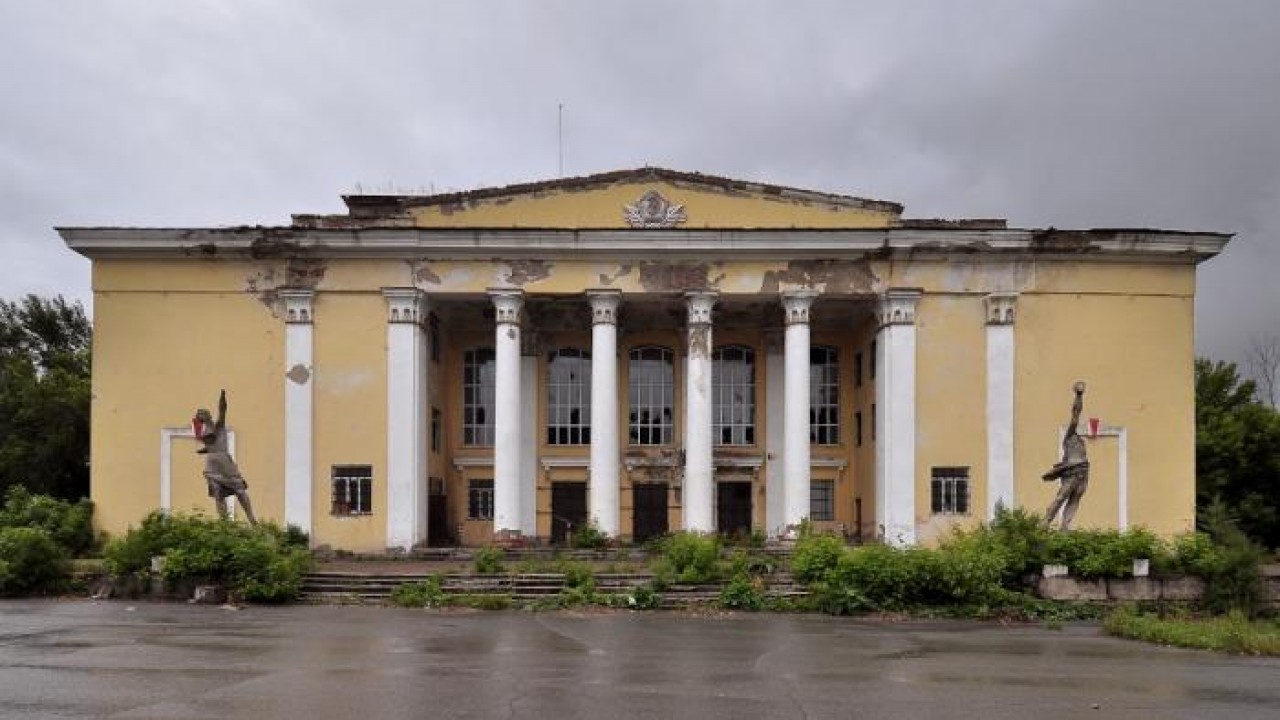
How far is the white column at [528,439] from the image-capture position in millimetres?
28141

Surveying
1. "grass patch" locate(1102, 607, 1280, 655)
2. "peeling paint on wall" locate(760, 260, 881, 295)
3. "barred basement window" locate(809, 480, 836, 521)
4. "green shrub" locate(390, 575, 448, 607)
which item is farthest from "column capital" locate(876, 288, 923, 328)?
"green shrub" locate(390, 575, 448, 607)

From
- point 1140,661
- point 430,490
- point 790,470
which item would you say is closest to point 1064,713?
point 1140,661

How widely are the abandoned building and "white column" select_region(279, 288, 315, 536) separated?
0.17 feet

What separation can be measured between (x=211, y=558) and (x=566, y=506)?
485 inches

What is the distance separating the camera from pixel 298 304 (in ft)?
82.6

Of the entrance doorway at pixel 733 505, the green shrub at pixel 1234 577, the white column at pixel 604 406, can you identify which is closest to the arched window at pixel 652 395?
the entrance doorway at pixel 733 505

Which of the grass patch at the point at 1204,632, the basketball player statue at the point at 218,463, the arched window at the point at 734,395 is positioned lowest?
the grass patch at the point at 1204,632

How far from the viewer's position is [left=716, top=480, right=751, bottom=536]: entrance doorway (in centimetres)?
2883

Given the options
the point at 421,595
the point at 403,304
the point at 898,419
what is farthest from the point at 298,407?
the point at 898,419

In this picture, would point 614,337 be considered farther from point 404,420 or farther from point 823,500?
point 823,500

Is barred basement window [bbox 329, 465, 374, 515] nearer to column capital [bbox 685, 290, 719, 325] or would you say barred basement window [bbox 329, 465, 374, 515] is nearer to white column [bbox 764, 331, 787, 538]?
column capital [bbox 685, 290, 719, 325]

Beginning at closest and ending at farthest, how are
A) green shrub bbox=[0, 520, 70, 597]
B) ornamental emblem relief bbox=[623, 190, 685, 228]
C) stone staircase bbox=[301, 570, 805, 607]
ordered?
green shrub bbox=[0, 520, 70, 597] → stone staircase bbox=[301, 570, 805, 607] → ornamental emblem relief bbox=[623, 190, 685, 228]

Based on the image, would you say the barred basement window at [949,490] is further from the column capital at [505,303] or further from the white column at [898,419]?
the column capital at [505,303]

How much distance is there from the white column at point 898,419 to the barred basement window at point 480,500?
34.3ft
